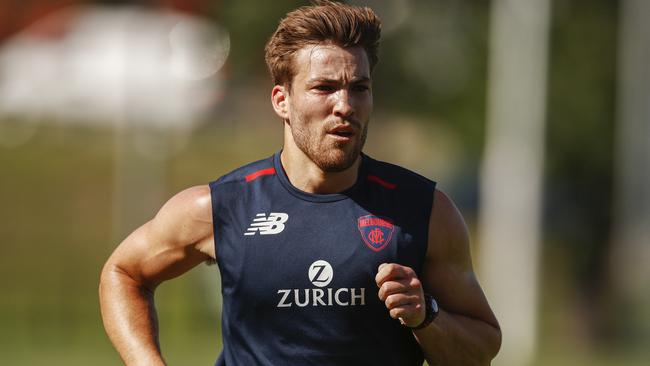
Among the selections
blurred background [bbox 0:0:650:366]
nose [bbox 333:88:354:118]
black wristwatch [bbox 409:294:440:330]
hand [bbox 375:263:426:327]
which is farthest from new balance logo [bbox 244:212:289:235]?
blurred background [bbox 0:0:650:366]

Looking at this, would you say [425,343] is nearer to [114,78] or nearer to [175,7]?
[114,78]

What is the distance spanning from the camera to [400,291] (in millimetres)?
6062

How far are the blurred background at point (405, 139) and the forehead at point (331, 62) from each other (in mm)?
19723

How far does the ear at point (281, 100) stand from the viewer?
22.2 feet

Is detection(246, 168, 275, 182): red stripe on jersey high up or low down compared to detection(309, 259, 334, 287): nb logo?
Result: up

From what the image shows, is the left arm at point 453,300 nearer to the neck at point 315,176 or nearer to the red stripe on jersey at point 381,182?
the red stripe on jersey at point 381,182

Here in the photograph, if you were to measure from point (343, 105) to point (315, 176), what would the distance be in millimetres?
432

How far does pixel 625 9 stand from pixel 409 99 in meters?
5.94

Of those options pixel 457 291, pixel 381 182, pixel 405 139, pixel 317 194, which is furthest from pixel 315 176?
pixel 405 139

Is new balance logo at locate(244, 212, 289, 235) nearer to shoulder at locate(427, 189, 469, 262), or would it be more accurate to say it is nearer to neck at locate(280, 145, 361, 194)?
neck at locate(280, 145, 361, 194)

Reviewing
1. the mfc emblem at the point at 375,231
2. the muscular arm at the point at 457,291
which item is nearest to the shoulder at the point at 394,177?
the muscular arm at the point at 457,291

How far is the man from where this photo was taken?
21.2 ft

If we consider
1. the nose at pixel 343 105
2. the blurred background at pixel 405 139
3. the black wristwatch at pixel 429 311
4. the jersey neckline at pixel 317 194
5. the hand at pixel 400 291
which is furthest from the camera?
the blurred background at pixel 405 139

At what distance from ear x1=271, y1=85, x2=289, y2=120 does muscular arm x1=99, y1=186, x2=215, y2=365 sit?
20.0 inches
